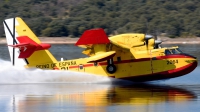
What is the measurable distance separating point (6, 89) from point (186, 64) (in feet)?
29.9

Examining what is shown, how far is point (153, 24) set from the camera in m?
91.9

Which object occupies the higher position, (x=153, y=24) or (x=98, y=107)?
(x=153, y=24)

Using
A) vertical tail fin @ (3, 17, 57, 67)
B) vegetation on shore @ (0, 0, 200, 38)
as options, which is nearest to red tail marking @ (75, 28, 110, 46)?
vertical tail fin @ (3, 17, 57, 67)

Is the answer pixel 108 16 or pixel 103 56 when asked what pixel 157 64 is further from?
pixel 108 16

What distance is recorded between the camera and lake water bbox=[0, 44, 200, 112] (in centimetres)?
2219

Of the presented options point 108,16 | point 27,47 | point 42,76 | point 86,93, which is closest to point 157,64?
point 86,93

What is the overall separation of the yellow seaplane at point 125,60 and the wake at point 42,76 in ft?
0.85

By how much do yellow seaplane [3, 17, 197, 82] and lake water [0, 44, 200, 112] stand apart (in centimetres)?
41

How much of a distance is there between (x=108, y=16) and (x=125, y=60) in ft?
234

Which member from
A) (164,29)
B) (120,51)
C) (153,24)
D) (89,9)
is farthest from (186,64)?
(89,9)

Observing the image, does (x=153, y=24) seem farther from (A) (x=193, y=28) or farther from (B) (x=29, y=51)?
(B) (x=29, y=51)

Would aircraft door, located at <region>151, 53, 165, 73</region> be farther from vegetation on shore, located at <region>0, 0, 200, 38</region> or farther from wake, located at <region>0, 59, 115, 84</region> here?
vegetation on shore, located at <region>0, 0, 200, 38</region>

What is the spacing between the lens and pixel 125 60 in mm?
30172

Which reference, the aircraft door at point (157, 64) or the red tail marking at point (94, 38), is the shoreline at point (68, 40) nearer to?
the aircraft door at point (157, 64)
